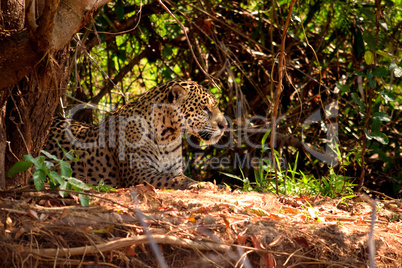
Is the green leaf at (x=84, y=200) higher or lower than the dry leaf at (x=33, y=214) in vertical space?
higher

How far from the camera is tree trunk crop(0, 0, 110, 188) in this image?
3.17m

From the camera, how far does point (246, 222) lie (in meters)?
3.22

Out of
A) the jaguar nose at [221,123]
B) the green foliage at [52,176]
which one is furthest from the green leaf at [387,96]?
the green foliage at [52,176]

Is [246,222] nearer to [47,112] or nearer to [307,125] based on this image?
[47,112]

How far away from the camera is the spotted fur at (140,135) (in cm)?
543

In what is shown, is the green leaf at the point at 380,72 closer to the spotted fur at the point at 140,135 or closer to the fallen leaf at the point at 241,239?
the spotted fur at the point at 140,135

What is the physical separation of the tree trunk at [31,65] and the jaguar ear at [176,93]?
167 cm

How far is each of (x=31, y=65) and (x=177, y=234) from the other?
1617 mm

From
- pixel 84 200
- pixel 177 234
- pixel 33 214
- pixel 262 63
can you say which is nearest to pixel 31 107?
pixel 84 200

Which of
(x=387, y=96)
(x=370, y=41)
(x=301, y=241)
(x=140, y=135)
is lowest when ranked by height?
(x=301, y=241)

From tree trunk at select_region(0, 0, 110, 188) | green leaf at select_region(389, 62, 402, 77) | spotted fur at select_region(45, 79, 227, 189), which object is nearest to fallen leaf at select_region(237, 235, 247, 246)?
tree trunk at select_region(0, 0, 110, 188)

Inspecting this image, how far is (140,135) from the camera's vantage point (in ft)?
17.9

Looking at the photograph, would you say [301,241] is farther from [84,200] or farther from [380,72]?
[380,72]

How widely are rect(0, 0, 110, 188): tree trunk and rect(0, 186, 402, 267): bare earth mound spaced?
83cm
